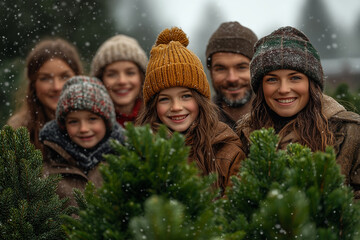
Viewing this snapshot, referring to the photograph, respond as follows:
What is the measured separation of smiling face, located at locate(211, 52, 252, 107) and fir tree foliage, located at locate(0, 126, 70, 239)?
9.40 feet

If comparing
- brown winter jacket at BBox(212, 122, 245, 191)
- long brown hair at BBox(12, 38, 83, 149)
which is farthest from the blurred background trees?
brown winter jacket at BBox(212, 122, 245, 191)

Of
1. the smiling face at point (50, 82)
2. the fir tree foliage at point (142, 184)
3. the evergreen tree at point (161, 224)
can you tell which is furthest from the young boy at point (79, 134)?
the evergreen tree at point (161, 224)

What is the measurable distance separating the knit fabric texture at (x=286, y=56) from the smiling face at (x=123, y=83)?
2503mm

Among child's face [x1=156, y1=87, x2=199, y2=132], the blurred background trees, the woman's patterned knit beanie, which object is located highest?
the blurred background trees

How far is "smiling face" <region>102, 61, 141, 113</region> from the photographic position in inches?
205

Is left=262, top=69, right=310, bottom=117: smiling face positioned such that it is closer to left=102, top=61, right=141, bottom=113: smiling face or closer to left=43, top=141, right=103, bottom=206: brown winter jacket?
left=43, top=141, right=103, bottom=206: brown winter jacket

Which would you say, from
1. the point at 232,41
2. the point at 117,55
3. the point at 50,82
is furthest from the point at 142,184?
the point at 117,55

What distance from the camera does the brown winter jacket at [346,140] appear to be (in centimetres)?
254

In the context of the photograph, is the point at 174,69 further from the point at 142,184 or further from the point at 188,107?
the point at 142,184

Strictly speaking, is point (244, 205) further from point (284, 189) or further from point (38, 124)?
point (38, 124)

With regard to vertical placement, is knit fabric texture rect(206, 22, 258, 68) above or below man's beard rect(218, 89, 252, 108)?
above

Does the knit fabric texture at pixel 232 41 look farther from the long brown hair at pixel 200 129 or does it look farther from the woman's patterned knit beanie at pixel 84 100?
the long brown hair at pixel 200 129

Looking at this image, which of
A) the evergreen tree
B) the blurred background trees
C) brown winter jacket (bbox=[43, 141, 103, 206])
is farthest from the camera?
the blurred background trees

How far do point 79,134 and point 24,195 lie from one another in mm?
2494
